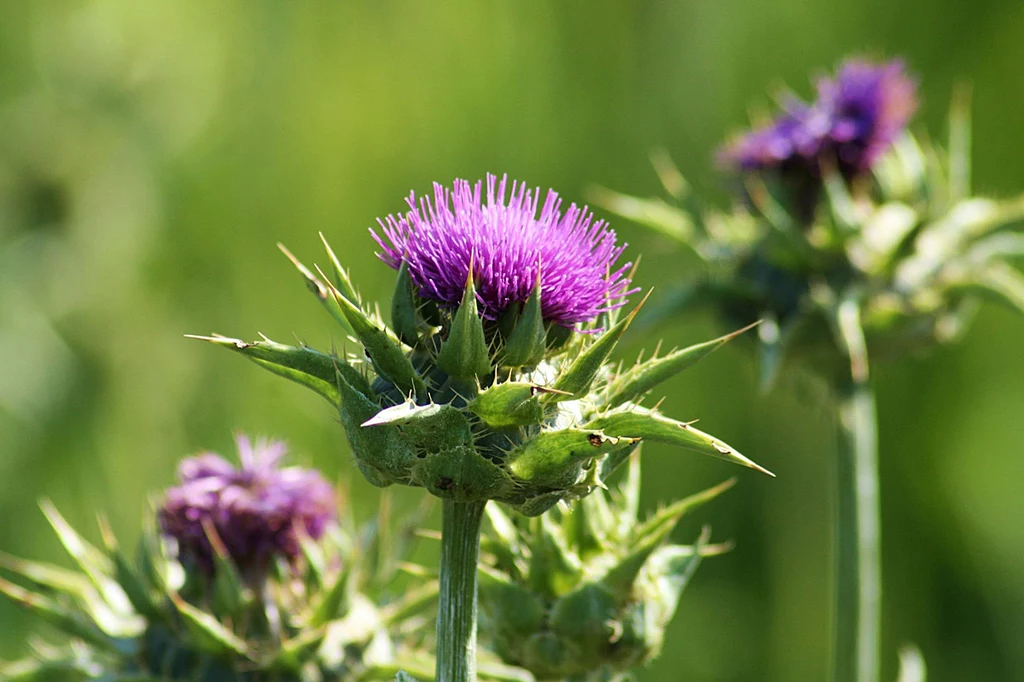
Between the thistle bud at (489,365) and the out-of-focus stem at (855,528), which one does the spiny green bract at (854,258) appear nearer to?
the out-of-focus stem at (855,528)

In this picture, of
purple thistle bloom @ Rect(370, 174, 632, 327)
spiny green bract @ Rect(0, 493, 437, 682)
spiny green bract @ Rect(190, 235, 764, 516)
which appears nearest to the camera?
spiny green bract @ Rect(190, 235, 764, 516)

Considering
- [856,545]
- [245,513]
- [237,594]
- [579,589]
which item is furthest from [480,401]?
[856,545]

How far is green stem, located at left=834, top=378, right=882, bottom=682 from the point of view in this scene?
440cm

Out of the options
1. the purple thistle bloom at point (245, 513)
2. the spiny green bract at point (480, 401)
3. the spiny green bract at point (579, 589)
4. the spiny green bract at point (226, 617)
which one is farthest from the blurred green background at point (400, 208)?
the spiny green bract at point (480, 401)

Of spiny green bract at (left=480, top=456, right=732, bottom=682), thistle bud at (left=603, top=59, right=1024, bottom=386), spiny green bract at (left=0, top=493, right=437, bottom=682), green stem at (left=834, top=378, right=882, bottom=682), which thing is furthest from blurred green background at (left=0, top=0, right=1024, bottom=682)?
spiny green bract at (left=480, top=456, right=732, bottom=682)

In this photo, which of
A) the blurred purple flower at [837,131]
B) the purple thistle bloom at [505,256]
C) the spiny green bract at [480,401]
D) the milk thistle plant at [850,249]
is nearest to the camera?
the spiny green bract at [480,401]

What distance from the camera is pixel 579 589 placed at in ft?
10.4

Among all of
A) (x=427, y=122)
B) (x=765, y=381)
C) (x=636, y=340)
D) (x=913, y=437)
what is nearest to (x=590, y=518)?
(x=765, y=381)

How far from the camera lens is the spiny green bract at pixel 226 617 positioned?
3631mm

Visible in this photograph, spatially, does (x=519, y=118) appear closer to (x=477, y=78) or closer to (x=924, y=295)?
(x=477, y=78)

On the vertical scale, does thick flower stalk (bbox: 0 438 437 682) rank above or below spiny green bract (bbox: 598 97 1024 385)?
below

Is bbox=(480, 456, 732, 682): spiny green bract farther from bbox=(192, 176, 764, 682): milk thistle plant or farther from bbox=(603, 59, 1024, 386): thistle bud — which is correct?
bbox=(603, 59, 1024, 386): thistle bud

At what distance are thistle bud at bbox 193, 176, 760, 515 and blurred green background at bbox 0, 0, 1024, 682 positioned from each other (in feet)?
15.1

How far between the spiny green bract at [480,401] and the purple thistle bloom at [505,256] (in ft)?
0.17
